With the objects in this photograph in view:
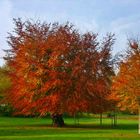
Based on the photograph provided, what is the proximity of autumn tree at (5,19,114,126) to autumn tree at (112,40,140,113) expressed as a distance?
389 inches

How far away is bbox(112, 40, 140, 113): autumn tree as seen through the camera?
40.5 metres

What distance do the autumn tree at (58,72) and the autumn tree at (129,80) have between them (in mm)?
9887

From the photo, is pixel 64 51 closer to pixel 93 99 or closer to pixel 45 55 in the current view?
pixel 45 55

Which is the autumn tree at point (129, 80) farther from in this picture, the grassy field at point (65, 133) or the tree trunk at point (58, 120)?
the tree trunk at point (58, 120)

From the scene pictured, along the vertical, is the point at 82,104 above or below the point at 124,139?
above

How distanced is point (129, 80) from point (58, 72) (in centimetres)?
1229

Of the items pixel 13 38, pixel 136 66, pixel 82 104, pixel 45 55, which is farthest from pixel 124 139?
pixel 13 38

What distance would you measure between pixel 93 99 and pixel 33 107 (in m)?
Answer: 6.65

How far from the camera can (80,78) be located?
51844 mm

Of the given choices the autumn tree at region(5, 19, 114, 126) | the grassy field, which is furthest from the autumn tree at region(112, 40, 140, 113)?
the autumn tree at region(5, 19, 114, 126)

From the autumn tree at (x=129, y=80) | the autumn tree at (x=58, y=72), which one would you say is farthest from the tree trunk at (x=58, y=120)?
the autumn tree at (x=129, y=80)

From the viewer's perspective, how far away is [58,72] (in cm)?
5134

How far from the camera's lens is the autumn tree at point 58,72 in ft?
169

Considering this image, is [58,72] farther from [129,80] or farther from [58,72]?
[129,80]
